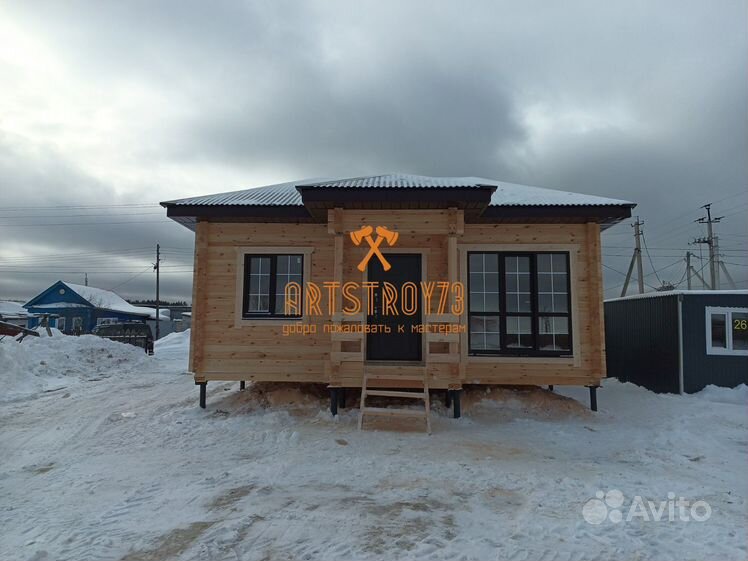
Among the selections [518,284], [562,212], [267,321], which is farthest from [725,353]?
[267,321]

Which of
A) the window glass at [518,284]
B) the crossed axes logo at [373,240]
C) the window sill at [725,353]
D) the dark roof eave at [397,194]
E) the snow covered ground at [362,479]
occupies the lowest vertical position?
the snow covered ground at [362,479]

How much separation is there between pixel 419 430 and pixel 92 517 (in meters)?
4.36

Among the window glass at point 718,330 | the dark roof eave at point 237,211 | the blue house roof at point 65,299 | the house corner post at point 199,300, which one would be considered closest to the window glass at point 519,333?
the dark roof eave at point 237,211

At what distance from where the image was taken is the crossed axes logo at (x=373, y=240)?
25.9ft

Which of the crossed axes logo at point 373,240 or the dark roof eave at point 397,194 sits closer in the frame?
the dark roof eave at point 397,194

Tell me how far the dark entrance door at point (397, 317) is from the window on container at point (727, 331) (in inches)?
273

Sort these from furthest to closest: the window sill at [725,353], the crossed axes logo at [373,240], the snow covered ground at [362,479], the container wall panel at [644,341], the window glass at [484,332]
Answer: the container wall panel at [644,341], the window sill at [725,353], the window glass at [484,332], the crossed axes logo at [373,240], the snow covered ground at [362,479]

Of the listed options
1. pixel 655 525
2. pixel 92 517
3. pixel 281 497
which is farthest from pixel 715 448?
pixel 92 517

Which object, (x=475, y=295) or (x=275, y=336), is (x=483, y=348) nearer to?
(x=475, y=295)

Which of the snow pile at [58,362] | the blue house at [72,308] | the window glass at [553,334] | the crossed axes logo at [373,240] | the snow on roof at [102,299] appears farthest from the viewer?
the snow on roof at [102,299]

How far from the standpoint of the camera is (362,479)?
4.84 m

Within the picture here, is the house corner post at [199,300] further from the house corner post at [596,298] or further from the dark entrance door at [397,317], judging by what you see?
the house corner post at [596,298]

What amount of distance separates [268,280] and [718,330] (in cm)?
1002

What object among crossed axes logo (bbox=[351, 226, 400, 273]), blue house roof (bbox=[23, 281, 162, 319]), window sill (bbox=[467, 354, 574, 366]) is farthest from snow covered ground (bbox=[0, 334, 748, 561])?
blue house roof (bbox=[23, 281, 162, 319])
